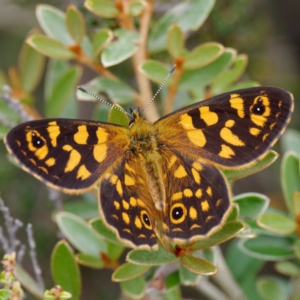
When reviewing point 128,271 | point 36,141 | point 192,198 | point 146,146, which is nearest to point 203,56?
point 146,146

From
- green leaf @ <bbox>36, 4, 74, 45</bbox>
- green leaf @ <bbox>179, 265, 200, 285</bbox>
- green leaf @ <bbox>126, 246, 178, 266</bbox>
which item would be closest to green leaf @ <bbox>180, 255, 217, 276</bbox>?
green leaf @ <bbox>126, 246, 178, 266</bbox>

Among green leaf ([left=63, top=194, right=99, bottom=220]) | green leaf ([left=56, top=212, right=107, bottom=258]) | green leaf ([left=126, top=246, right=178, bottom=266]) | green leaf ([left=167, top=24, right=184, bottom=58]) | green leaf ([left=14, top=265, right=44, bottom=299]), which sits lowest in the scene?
green leaf ([left=63, top=194, right=99, bottom=220])

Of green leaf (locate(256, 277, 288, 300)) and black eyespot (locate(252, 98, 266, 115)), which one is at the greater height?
black eyespot (locate(252, 98, 266, 115))

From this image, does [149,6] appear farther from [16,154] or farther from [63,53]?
[16,154]

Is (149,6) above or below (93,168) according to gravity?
above

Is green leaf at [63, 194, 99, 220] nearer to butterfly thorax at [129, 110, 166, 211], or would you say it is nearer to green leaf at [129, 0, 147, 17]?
butterfly thorax at [129, 110, 166, 211]

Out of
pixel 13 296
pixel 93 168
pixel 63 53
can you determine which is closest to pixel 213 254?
pixel 93 168

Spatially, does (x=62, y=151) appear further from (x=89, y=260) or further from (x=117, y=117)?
(x=89, y=260)
